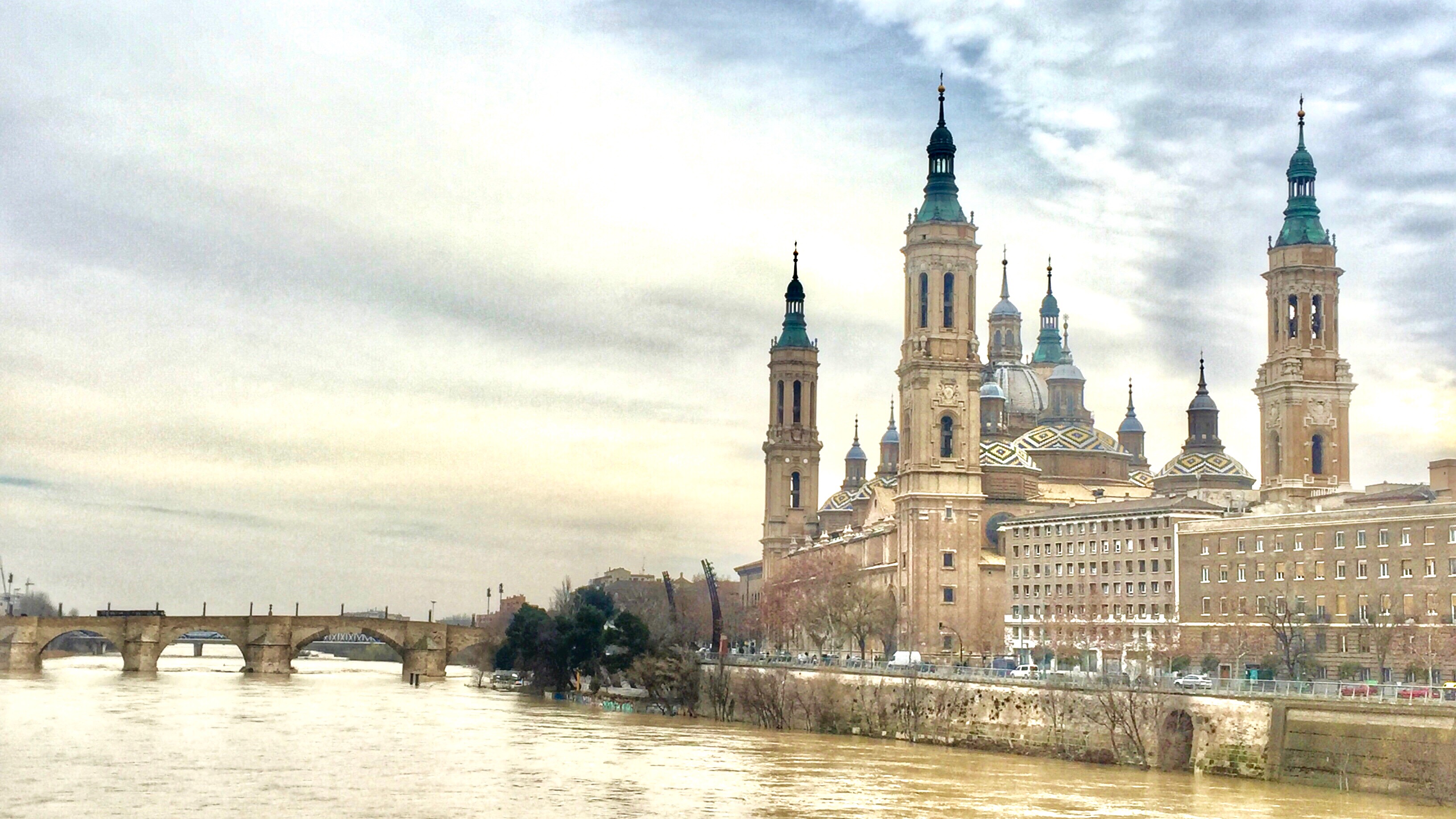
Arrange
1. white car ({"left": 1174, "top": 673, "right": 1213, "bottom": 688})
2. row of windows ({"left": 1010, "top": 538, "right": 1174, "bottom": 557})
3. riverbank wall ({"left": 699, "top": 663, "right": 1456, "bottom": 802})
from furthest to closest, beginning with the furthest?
row of windows ({"left": 1010, "top": 538, "right": 1174, "bottom": 557}) < white car ({"left": 1174, "top": 673, "right": 1213, "bottom": 688}) < riverbank wall ({"left": 699, "top": 663, "right": 1456, "bottom": 802})

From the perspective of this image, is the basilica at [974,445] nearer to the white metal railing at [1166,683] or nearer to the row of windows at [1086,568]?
the row of windows at [1086,568]

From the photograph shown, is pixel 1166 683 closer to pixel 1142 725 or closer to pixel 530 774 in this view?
pixel 1142 725

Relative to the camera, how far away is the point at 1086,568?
135250mm

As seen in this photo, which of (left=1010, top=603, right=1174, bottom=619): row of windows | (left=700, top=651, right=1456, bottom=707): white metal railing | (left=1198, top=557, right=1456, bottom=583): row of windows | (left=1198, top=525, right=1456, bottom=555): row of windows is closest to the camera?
(left=700, top=651, right=1456, bottom=707): white metal railing

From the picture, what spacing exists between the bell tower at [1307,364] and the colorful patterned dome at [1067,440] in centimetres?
3140

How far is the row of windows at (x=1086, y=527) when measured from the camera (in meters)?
128

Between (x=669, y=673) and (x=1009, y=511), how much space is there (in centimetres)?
5111

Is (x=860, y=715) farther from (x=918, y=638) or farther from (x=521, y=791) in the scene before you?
(x=918, y=638)

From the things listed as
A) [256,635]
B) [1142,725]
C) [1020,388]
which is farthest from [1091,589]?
[256,635]

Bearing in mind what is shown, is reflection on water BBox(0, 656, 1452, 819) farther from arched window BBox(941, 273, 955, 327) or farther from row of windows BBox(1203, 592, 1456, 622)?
arched window BBox(941, 273, 955, 327)

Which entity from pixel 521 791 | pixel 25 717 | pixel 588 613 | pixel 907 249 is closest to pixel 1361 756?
pixel 521 791

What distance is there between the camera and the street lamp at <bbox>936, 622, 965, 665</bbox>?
123344mm

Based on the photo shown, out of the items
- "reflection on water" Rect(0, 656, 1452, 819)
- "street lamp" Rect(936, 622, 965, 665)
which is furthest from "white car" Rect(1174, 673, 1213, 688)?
"street lamp" Rect(936, 622, 965, 665)

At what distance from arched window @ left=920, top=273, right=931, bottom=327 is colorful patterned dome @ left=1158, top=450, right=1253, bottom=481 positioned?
2992cm
